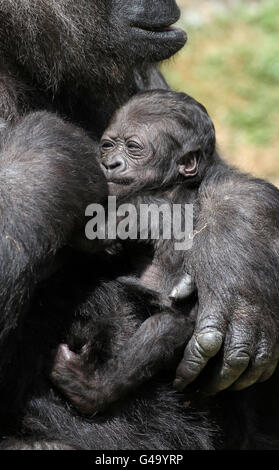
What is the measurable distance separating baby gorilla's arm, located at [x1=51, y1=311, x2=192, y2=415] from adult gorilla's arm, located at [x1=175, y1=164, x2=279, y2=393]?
0.09 meters

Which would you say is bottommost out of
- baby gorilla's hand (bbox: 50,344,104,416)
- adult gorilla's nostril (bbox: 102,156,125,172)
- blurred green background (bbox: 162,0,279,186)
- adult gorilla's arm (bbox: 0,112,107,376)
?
baby gorilla's hand (bbox: 50,344,104,416)

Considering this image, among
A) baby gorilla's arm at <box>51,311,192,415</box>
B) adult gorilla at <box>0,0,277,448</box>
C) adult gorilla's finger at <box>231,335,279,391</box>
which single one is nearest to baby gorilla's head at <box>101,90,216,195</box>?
adult gorilla at <box>0,0,277,448</box>

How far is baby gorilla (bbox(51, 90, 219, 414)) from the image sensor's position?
334 cm

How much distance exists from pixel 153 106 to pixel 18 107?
569 millimetres

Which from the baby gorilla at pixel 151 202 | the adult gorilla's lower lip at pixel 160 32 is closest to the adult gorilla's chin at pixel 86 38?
the adult gorilla's lower lip at pixel 160 32

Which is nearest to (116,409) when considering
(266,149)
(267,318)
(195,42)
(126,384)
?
(126,384)

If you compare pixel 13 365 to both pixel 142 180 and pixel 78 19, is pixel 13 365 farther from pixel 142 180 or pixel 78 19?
pixel 78 19

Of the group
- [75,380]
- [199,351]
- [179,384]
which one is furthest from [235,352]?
[75,380]

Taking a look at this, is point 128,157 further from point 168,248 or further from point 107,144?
point 168,248

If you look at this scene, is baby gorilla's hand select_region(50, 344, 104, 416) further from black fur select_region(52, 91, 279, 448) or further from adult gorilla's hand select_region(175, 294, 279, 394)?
adult gorilla's hand select_region(175, 294, 279, 394)

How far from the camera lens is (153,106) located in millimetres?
3746

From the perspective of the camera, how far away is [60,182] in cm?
321

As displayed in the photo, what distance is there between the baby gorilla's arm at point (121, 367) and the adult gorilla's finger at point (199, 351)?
0.21ft

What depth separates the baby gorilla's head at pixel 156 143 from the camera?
3635 mm
